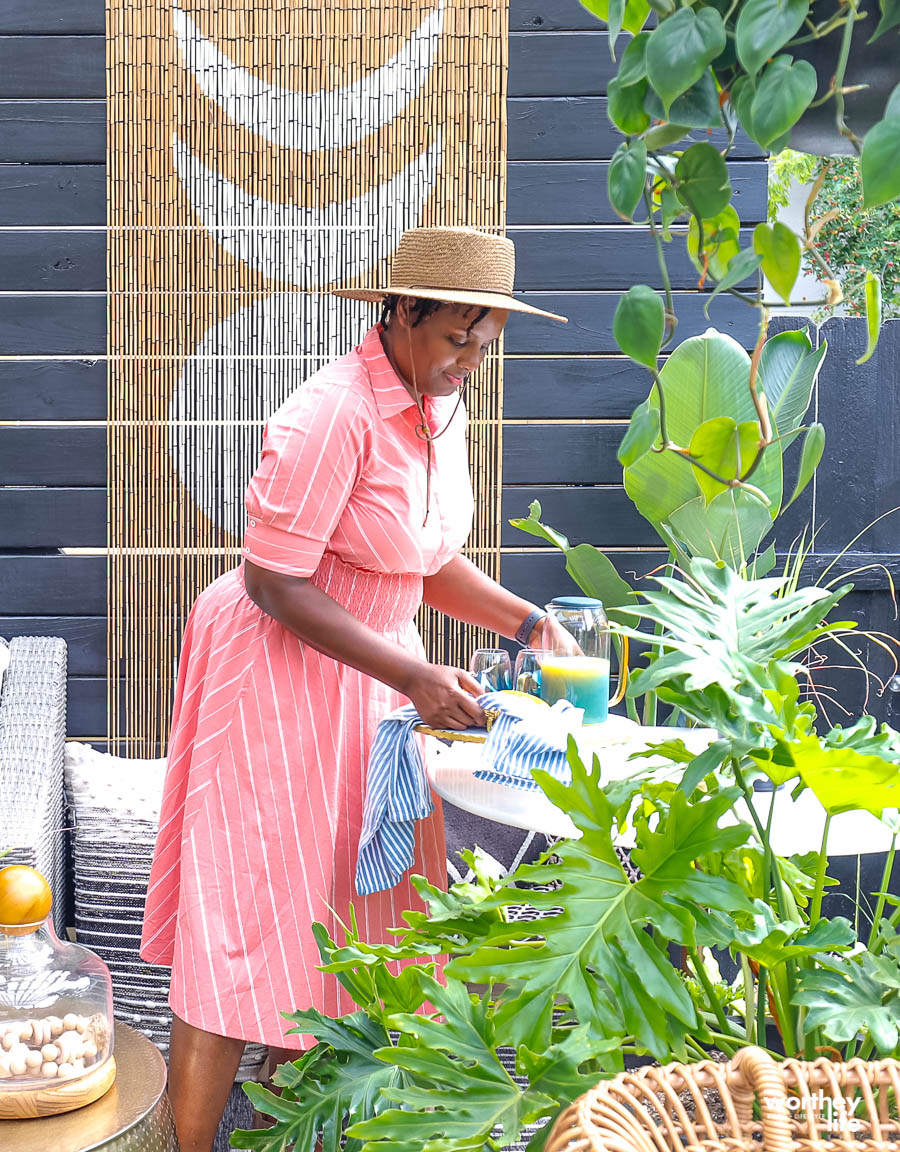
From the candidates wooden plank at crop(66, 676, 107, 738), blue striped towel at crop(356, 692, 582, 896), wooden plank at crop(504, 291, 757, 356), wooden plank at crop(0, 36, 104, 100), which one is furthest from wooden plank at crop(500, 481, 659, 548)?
wooden plank at crop(0, 36, 104, 100)

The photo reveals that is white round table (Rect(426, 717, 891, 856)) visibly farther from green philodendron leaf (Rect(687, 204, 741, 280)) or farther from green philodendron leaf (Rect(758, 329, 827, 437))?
green philodendron leaf (Rect(758, 329, 827, 437))

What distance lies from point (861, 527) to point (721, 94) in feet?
7.63

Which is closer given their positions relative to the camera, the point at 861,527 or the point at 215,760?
the point at 215,760

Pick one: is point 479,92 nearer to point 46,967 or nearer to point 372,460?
point 372,460

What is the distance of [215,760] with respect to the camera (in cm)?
181

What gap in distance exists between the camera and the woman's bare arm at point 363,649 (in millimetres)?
1629

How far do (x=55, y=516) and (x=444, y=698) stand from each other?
153cm

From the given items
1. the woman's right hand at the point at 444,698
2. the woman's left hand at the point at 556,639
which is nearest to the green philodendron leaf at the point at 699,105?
the woman's right hand at the point at 444,698

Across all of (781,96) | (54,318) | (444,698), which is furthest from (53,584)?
(781,96)

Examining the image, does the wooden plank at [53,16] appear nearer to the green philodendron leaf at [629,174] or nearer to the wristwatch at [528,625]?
the wristwatch at [528,625]

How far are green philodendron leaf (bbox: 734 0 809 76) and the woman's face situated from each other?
3.97 ft

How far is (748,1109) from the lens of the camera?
79 centimetres

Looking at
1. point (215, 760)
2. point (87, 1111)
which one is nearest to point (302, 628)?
point (215, 760)

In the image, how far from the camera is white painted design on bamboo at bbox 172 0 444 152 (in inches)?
107
